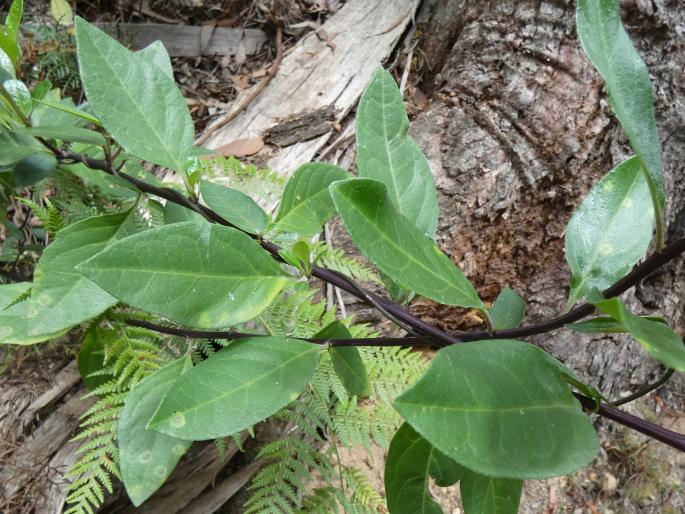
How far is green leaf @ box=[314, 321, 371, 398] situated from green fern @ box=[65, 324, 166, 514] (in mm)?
587

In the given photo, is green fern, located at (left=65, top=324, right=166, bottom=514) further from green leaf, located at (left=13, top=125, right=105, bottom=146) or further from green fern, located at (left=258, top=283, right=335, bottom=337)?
green leaf, located at (left=13, top=125, right=105, bottom=146)

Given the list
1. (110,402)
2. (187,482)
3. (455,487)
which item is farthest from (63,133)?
(455,487)

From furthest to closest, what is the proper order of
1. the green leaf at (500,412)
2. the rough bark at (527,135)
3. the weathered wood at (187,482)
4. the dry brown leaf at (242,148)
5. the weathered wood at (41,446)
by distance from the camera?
1. the dry brown leaf at (242,148)
2. the rough bark at (527,135)
3. the weathered wood at (187,482)
4. the weathered wood at (41,446)
5. the green leaf at (500,412)

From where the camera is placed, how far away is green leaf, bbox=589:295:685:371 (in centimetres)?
47

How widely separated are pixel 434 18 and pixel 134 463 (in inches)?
75.9

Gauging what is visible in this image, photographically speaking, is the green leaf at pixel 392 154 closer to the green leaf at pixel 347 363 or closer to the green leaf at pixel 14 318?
the green leaf at pixel 347 363

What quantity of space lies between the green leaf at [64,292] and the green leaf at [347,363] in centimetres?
32

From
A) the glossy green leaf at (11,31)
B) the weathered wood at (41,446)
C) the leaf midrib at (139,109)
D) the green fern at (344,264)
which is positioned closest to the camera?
the leaf midrib at (139,109)

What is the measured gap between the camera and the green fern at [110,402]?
3.65 feet

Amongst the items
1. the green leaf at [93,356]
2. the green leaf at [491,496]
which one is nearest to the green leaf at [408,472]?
the green leaf at [491,496]

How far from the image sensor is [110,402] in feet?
3.72

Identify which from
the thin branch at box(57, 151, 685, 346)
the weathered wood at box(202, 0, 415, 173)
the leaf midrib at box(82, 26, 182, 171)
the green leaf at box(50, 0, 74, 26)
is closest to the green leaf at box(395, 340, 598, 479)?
the thin branch at box(57, 151, 685, 346)

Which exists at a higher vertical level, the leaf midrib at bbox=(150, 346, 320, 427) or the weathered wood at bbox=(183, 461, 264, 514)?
the leaf midrib at bbox=(150, 346, 320, 427)

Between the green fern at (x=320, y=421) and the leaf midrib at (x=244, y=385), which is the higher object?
the leaf midrib at (x=244, y=385)
